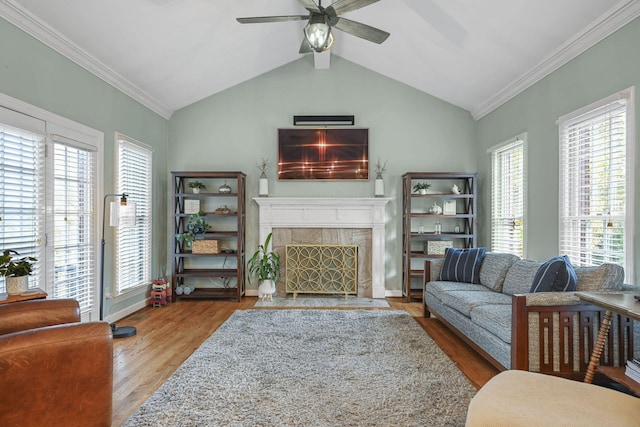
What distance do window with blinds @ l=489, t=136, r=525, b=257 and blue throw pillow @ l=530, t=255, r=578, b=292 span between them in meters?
1.76

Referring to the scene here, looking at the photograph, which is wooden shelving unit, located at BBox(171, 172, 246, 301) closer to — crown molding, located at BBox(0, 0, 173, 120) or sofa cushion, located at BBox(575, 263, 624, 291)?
crown molding, located at BBox(0, 0, 173, 120)

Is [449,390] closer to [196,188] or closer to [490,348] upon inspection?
[490,348]

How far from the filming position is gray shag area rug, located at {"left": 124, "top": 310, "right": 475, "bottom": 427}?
7.14 ft

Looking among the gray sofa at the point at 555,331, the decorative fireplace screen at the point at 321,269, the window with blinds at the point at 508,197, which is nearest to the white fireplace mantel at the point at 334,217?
the decorative fireplace screen at the point at 321,269

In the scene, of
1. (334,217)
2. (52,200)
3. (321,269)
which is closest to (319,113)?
(334,217)

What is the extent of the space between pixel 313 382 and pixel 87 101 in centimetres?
347

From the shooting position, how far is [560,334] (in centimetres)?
240

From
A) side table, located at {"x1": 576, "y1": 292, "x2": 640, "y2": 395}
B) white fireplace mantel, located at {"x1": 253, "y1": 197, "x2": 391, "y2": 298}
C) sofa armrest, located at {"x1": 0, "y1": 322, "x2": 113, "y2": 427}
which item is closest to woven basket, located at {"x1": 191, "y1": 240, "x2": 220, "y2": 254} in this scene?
white fireplace mantel, located at {"x1": 253, "y1": 197, "x2": 391, "y2": 298}

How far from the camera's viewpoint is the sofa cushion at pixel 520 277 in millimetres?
3270

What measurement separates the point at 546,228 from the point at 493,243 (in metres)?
1.35

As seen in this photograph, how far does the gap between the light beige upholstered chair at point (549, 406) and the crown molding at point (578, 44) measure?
107 inches

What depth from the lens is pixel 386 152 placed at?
571cm

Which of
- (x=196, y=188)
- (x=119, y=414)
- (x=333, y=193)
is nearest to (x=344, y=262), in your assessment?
(x=333, y=193)

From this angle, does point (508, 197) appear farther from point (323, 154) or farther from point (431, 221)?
point (323, 154)
